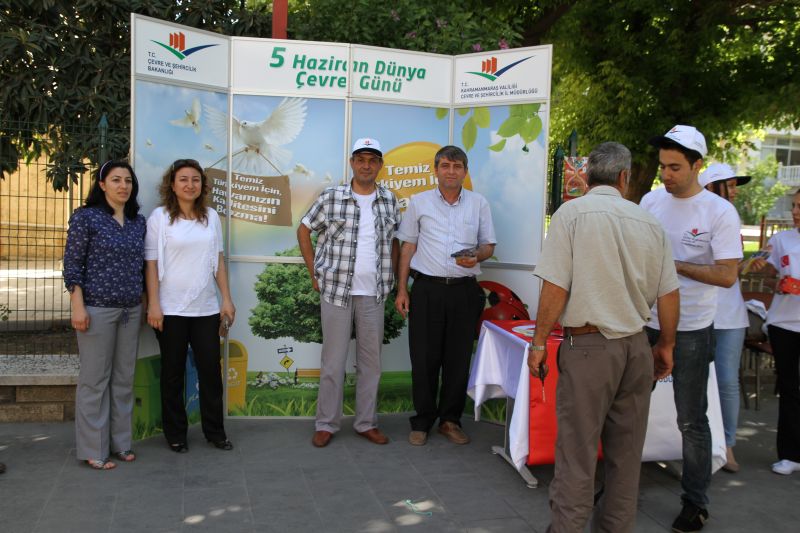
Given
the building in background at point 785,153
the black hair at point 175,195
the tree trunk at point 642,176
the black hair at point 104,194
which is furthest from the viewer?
the building in background at point 785,153

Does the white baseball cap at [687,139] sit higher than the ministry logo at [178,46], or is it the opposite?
the ministry logo at [178,46]

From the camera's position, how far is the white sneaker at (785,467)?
4.62 meters

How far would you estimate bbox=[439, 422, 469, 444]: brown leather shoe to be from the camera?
508 centimetres

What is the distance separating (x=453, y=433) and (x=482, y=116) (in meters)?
2.41

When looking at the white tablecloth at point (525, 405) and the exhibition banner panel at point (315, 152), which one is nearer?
the white tablecloth at point (525, 405)

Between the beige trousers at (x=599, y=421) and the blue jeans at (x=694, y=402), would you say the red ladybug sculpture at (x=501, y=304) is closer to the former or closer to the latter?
the blue jeans at (x=694, y=402)

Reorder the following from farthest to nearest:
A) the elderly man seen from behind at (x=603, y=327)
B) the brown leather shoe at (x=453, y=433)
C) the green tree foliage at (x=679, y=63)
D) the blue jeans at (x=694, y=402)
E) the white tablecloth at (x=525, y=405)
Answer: the green tree foliage at (x=679, y=63), the brown leather shoe at (x=453, y=433), the white tablecloth at (x=525, y=405), the blue jeans at (x=694, y=402), the elderly man seen from behind at (x=603, y=327)

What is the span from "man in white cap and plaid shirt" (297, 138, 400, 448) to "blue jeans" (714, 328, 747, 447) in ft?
7.15

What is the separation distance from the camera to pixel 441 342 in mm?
5121

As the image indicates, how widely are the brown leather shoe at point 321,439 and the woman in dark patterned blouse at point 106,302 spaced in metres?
1.17

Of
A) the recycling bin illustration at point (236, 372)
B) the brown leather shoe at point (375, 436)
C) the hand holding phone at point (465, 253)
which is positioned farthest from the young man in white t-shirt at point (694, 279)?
the recycling bin illustration at point (236, 372)

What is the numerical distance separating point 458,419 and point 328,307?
127cm

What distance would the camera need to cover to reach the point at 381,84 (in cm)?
544

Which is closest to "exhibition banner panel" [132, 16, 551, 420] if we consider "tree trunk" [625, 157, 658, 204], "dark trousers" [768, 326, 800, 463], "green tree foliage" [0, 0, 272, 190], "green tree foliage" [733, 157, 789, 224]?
"green tree foliage" [0, 0, 272, 190]
